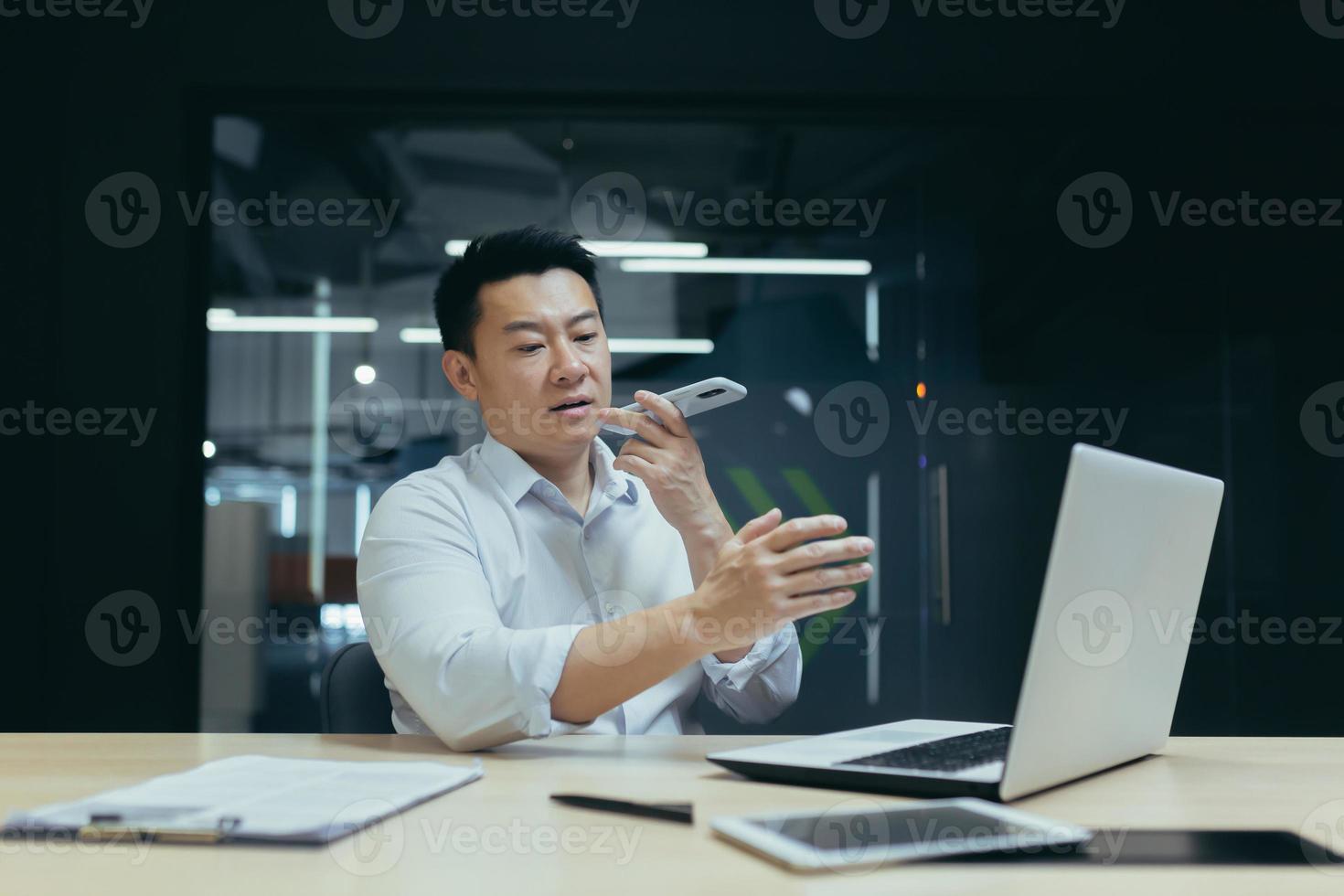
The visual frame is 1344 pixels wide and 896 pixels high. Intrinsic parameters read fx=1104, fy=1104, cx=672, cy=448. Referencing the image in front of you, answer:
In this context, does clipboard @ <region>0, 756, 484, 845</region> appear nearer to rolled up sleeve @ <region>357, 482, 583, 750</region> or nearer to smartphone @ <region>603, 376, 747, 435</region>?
rolled up sleeve @ <region>357, 482, 583, 750</region>

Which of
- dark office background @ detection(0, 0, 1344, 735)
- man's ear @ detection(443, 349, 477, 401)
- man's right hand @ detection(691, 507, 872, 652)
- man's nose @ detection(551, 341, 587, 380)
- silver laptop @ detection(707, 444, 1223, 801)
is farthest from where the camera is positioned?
dark office background @ detection(0, 0, 1344, 735)

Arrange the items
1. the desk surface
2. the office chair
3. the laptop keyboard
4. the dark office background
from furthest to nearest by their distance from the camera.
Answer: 1. the dark office background
2. the office chair
3. the laptop keyboard
4. the desk surface

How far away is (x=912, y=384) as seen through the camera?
137 inches

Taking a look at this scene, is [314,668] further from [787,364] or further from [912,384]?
[912,384]

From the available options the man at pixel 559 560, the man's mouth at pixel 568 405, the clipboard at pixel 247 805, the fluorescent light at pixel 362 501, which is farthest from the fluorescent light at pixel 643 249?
the clipboard at pixel 247 805

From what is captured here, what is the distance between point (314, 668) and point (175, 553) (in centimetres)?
55

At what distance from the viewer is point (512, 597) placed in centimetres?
177

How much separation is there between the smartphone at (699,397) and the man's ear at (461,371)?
11.0 inches

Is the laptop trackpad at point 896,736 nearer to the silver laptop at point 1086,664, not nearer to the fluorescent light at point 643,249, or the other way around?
the silver laptop at point 1086,664

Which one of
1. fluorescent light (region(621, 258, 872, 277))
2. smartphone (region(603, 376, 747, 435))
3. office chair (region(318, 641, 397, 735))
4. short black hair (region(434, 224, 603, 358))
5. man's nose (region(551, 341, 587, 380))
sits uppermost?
fluorescent light (region(621, 258, 872, 277))

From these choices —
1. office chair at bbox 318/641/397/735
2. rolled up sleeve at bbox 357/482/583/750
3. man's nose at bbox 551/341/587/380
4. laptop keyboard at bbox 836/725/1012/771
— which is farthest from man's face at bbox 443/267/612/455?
laptop keyboard at bbox 836/725/1012/771

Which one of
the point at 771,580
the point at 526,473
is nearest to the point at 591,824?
the point at 771,580

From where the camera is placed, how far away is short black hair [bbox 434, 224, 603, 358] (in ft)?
6.33

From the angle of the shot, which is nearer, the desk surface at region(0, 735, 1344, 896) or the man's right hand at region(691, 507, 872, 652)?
the desk surface at region(0, 735, 1344, 896)
